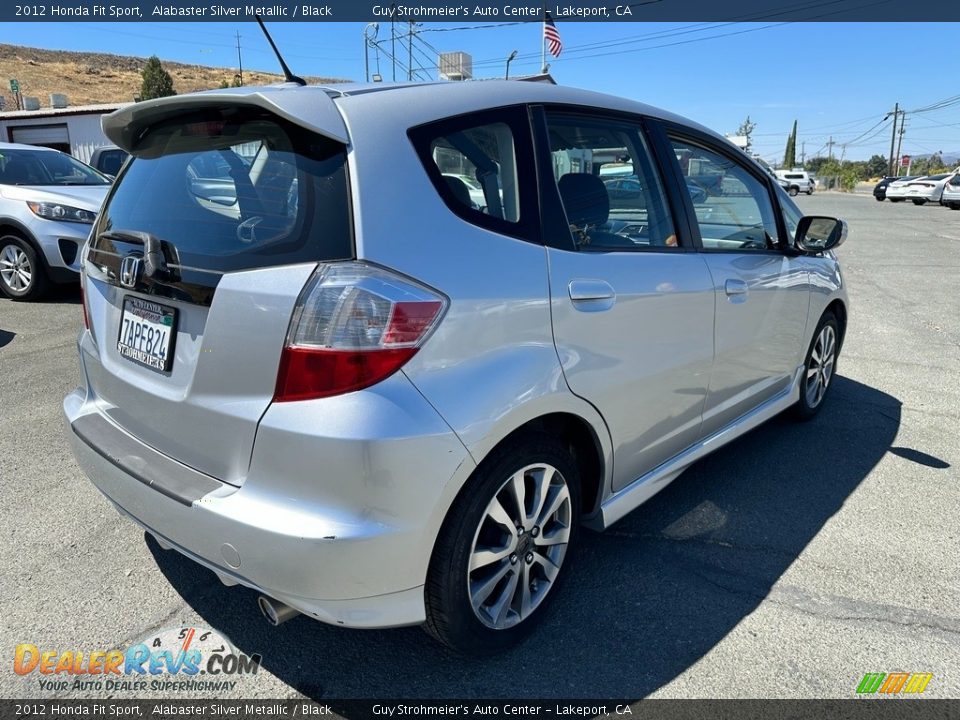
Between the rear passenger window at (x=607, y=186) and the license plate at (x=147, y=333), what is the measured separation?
→ 1.32 meters

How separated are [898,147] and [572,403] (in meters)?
90.3

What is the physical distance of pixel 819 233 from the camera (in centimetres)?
380

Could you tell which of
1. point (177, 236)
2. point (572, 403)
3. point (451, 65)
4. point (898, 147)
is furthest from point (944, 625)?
point (898, 147)

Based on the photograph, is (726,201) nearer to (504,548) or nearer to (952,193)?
(504,548)

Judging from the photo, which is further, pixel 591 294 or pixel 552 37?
pixel 552 37

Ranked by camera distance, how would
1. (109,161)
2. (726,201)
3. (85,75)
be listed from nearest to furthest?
(726,201) < (109,161) < (85,75)

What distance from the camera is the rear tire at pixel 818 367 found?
4.16m

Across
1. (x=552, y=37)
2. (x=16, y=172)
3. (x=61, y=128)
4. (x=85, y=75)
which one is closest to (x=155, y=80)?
(x=61, y=128)

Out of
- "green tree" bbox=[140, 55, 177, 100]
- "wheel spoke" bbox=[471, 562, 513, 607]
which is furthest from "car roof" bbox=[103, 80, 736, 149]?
"green tree" bbox=[140, 55, 177, 100]

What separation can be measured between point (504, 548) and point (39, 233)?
7.06 metres

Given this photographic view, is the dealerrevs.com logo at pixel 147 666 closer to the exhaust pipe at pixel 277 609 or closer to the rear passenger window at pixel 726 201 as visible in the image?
the exhaust pipe at pixel 277 609

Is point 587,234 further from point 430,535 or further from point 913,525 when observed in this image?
point 913,525

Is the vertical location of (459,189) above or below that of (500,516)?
above

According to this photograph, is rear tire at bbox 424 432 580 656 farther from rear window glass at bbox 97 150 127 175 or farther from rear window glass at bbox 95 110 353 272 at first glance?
rear window glass at bbox 97 150 127 175
